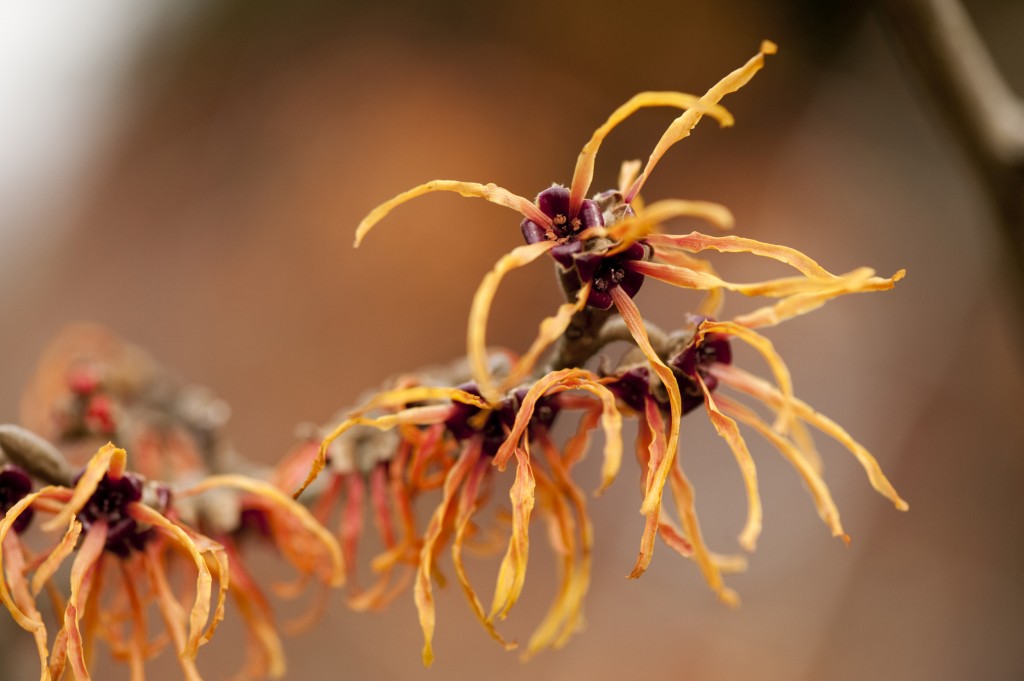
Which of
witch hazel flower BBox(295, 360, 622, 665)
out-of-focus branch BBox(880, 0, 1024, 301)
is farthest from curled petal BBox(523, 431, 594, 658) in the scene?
out-of-focus branch BBox(880, 0, 1024, 301)

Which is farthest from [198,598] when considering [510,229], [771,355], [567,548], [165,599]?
[510,229]

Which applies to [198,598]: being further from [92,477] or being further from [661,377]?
[661,377]

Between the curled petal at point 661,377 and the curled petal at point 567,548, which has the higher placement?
the curled petal at point 661,377

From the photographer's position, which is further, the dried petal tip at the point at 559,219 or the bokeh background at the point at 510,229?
the bokeh background at the point at 510,229

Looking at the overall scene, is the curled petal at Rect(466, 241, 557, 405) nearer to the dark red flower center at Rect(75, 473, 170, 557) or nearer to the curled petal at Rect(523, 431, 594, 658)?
the curled petal at Rect(523, 431, 594, 658)

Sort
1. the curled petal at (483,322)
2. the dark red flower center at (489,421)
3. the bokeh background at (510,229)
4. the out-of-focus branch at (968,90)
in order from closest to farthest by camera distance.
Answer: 1. the curled petal at (483,322)
2. the dark red flower center at (489,421)
3. the out-of-focus branch at (968,90)
4. the bokeh background at (510,229)

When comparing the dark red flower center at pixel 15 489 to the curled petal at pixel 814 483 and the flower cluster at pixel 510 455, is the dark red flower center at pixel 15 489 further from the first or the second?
the curled petal at pixel 814 483

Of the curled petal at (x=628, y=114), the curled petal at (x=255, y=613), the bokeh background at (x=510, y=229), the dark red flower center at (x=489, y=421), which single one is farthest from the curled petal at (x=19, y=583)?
the bokeh background at (x=510, y=229)

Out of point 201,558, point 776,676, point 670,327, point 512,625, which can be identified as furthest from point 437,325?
point 201,558
